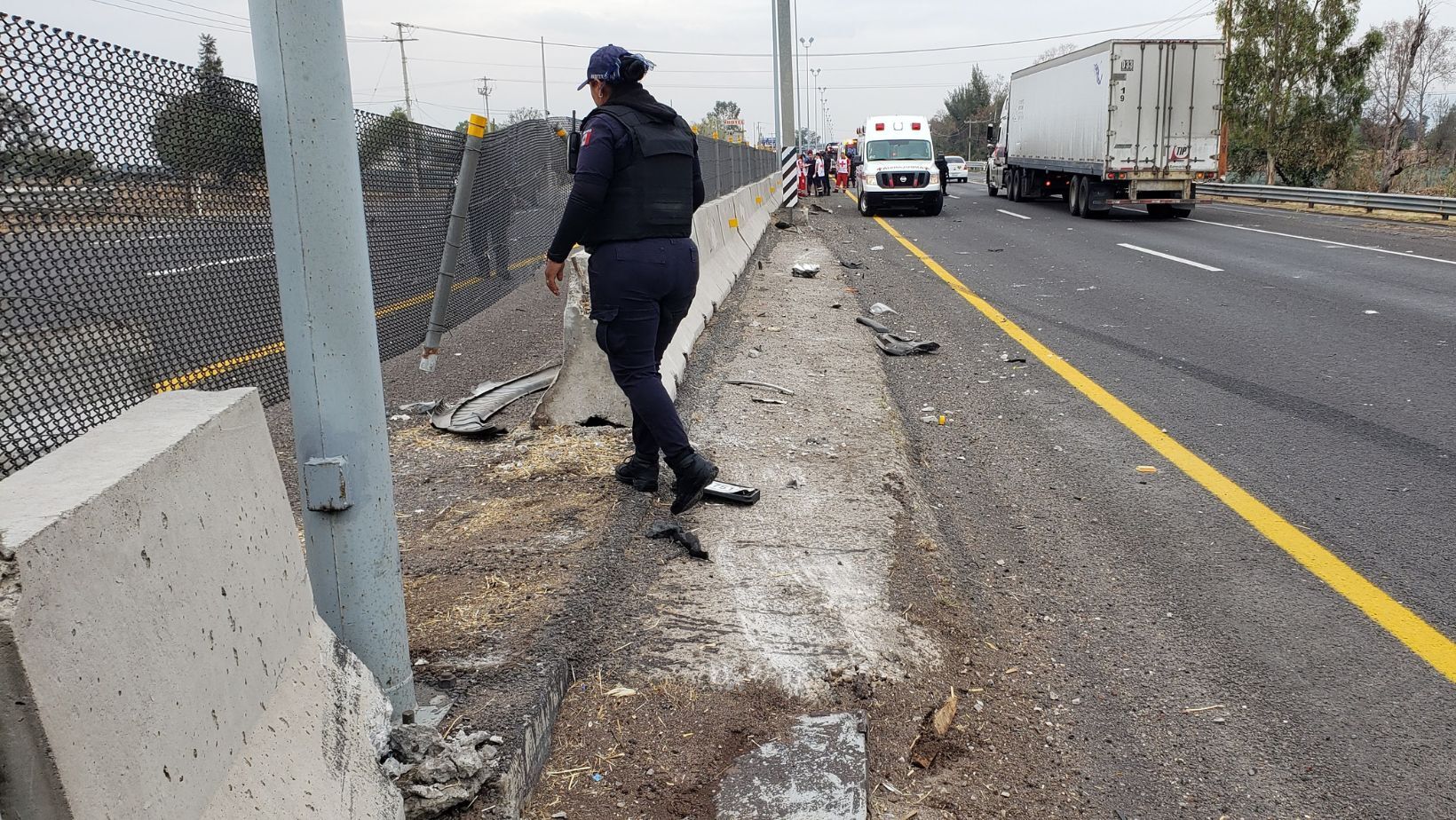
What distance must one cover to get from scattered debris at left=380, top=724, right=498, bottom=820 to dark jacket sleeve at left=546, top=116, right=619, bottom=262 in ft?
7.24

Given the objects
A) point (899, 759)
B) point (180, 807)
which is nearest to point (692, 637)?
point (899, 759)

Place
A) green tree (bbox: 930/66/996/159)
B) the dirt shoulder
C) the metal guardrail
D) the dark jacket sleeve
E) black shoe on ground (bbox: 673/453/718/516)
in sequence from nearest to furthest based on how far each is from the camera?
the dirt shoulder
the dark jacket sleeve
black shoe on ground (bbox: 673/453/718/516)
the metal guardrail
green tree (bbox: 930/66/996/159)

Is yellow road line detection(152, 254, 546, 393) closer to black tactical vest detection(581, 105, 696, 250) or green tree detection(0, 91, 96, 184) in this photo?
green tree detection(0, 91, 96, 184)

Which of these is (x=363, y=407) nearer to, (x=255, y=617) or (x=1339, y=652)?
(x=255, y=617)

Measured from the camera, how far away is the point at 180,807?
1.52m

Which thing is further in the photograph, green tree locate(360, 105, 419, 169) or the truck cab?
the truck cab

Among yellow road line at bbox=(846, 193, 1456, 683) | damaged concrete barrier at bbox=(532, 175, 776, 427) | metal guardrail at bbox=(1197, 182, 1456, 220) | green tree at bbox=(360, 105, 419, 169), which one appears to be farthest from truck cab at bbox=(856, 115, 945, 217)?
green tree at bbox=(360, 105, 419, 169)

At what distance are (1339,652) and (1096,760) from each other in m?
1.18

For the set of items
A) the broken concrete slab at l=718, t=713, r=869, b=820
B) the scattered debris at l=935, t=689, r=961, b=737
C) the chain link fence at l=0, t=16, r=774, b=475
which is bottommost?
the scattered debris at l=935, t=689, r=961, b=737

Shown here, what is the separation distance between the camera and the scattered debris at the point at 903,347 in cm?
877

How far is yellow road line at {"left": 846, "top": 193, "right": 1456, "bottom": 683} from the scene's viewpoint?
3.61 m

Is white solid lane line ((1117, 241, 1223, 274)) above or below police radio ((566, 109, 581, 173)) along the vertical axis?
below

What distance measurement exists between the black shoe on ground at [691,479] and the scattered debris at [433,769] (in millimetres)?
2022

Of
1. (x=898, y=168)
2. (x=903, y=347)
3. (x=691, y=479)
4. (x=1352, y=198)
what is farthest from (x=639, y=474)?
(x=1352, y=198)
